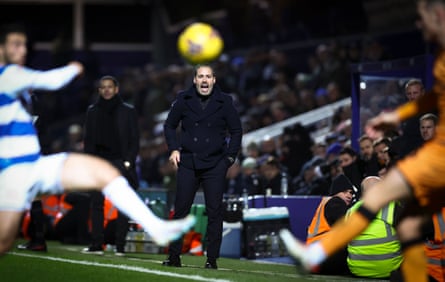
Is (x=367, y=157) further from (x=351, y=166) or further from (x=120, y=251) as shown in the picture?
(x=120, y=251)

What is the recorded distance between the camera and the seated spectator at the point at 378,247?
384 inches

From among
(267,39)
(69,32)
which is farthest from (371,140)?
(69,32)

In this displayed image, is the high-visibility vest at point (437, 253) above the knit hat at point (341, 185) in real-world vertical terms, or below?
below

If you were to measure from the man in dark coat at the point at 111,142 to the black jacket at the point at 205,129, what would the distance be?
1.93 meters

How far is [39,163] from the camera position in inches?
263

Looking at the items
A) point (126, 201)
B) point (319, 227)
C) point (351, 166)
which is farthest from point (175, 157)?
point (126, 201)

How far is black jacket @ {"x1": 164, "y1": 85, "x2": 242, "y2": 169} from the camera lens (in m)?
10.4

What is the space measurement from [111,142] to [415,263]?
22.3 feet

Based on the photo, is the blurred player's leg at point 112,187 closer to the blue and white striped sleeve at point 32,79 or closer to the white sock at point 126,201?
the white sock at point 126,201

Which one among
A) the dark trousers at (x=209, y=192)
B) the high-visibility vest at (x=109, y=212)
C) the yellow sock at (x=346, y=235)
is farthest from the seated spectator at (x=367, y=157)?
the yellow sock at (x=346, y=235)

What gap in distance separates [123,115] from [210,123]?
237 centimetres

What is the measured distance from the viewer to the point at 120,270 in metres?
9.75

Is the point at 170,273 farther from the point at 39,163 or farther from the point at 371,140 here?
the point at 371,140

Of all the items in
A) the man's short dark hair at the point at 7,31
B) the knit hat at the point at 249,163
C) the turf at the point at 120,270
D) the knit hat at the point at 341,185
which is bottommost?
the turf at the point at 120,270
